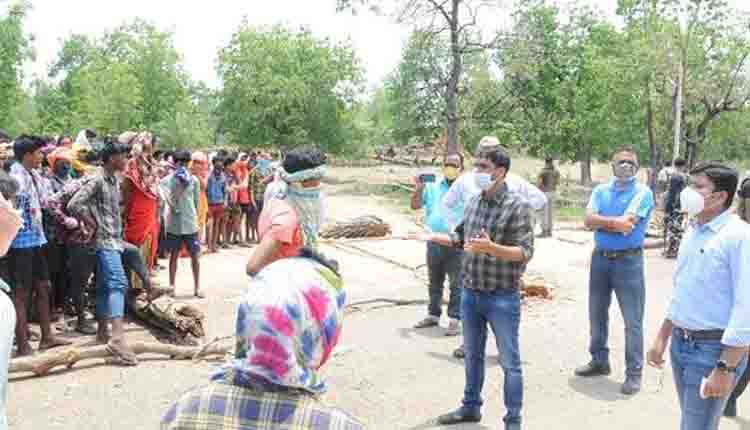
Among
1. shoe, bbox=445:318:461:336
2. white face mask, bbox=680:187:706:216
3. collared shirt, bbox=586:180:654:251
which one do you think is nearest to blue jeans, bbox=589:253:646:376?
collared shirt, bbox=586:180:654:251

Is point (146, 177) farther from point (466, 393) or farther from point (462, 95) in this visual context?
point (462, 95)

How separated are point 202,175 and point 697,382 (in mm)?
8848

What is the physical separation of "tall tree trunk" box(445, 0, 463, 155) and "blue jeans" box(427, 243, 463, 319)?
63.3 ft

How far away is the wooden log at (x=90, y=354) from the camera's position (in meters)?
5.38

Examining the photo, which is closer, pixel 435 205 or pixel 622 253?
pixel 622 253

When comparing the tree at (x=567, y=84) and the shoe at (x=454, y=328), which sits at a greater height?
the tree at (x=567, y=84)

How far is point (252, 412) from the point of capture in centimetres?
187

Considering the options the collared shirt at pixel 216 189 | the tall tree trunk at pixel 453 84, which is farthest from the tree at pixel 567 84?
the collared shirt at pixel 216 189

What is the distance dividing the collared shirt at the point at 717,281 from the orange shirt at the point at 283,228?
200 cm

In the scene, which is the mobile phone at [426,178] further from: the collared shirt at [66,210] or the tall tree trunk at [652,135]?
the tall tree trunk at [652,135]

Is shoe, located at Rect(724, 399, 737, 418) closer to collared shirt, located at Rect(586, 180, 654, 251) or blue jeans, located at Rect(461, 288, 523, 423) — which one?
collared shirt, located at Rect(586, 180, 654, 251)

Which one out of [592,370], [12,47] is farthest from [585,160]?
[592,370]

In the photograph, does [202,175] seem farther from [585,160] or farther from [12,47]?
[585,160]

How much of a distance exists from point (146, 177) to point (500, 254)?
424cm
